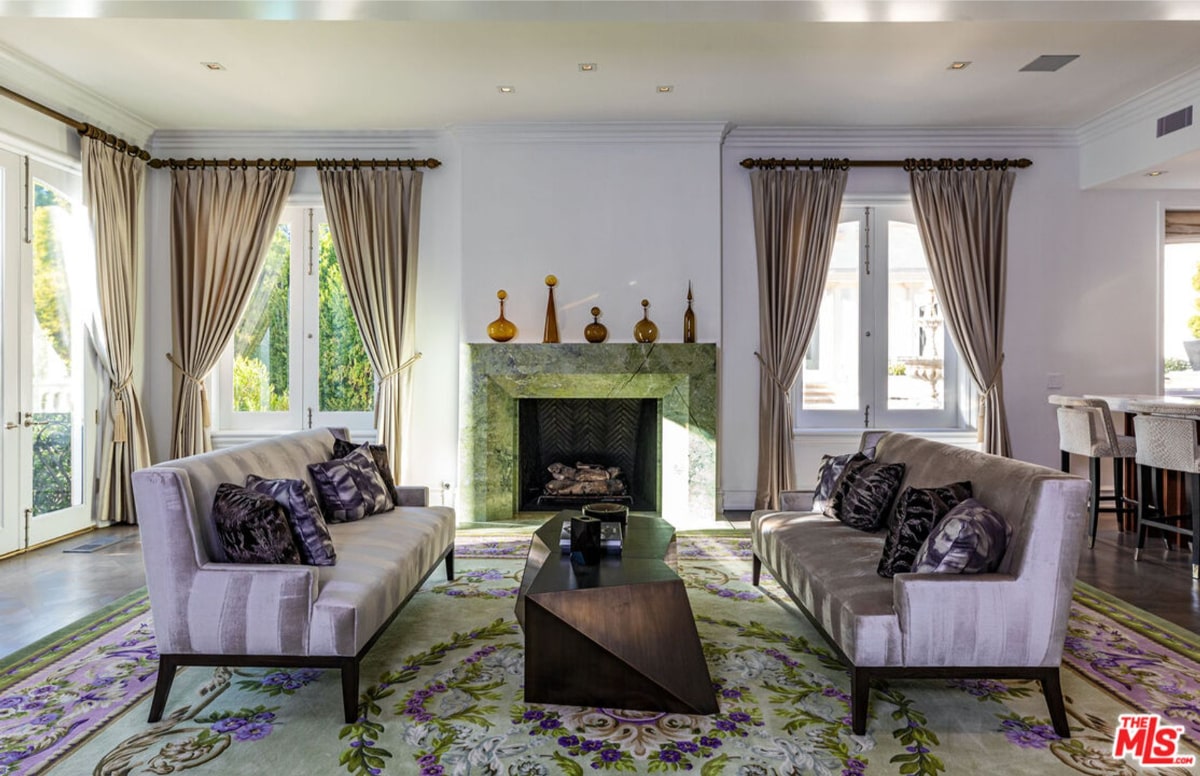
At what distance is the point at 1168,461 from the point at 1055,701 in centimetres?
267

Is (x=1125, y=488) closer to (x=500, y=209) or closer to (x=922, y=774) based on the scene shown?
(x=922, y=774)

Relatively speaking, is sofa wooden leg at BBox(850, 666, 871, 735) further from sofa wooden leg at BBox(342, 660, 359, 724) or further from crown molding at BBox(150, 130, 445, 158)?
crown molding at BBox(150, 130, 445, 158)

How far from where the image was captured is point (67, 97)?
511 centimetres

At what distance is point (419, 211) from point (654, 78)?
2.17 metres

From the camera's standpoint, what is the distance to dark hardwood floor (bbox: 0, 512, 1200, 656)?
360 cm

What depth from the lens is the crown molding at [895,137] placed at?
6.06m

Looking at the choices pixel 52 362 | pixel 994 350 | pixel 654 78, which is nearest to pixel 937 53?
pixel 654 78

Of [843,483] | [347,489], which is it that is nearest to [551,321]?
[347,489]

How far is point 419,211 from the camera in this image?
19.9ft

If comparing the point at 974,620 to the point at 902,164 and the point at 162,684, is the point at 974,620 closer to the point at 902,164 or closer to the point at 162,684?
the point at 162,684

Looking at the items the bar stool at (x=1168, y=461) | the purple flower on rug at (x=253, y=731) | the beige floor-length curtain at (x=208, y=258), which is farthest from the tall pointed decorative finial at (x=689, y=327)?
the purple flower on rug at (x=253, y=731)

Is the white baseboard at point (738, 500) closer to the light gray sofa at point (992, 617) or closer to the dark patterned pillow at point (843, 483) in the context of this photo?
the dark patterned pillow at point (843, 483)

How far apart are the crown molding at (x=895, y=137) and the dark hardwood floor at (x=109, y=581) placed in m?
3.06

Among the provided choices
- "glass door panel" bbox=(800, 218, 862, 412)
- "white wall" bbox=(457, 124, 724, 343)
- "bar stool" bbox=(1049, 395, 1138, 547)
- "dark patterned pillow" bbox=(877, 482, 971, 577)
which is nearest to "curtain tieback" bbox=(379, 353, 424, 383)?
"white wall" bbox=(457, 124, 724, 343)
